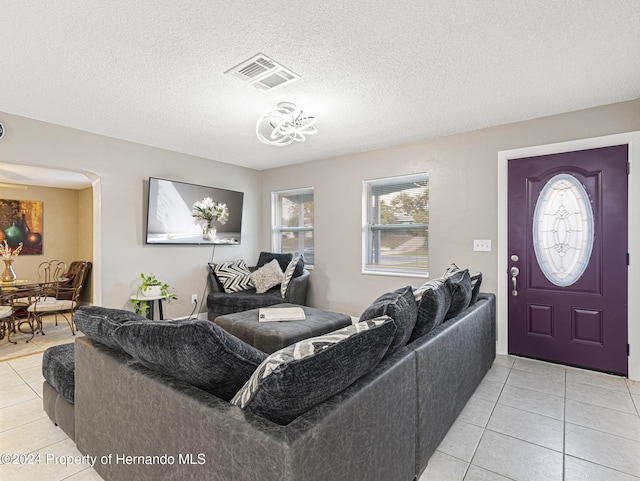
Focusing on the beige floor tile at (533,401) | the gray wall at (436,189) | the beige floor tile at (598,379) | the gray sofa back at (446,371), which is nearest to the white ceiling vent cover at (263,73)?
the gray sofa back at (446,371)

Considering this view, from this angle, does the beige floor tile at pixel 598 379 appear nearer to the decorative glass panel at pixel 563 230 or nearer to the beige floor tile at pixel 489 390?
the beige floor tile at pixel 489 390

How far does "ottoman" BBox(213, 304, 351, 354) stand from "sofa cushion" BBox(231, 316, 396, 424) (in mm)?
1555

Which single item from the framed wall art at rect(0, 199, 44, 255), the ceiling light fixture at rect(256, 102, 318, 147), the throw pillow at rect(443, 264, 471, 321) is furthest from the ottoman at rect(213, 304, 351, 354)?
the framed wall art at rect(0, 199, 44, 255)

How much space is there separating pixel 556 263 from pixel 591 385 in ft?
3.54

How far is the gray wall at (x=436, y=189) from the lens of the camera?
322 centimetres

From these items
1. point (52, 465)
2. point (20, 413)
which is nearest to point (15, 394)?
point (20, 413)

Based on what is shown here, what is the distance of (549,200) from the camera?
127 inches

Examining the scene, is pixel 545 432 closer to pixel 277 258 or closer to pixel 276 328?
pixel 276 328

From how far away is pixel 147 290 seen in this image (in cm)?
399

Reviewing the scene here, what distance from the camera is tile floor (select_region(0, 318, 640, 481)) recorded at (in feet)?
5.60

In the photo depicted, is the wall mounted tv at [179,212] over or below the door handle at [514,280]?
over

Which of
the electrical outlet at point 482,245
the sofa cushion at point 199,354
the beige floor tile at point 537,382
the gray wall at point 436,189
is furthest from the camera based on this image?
the electrical outlet at point 482,245

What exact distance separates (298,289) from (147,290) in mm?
1873

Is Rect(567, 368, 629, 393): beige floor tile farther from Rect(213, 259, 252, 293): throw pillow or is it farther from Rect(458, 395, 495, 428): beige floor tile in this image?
Rect(213, 259, 252, 293): throw pillow
